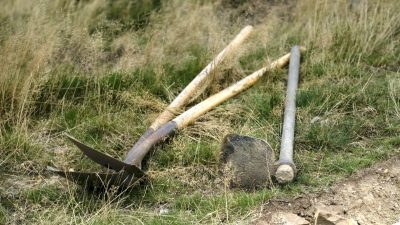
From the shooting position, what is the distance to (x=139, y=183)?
3875 millimetres

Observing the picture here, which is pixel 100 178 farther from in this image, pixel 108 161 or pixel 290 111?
pixel 290 111

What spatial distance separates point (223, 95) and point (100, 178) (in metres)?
1.61

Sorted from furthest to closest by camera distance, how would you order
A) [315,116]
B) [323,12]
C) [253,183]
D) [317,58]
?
[323,12]
[317,58]
[315,116]
[253,183]

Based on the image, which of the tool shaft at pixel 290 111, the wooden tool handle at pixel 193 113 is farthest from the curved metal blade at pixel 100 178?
the tool shaft at pixel 290 111

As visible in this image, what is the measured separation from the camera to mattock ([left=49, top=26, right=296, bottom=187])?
3.67 metres

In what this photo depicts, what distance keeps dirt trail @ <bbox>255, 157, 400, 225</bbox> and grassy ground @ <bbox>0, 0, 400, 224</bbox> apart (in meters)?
0.09

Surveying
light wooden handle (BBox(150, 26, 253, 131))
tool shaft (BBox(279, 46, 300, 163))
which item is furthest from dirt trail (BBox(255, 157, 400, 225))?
light wooden handle (BBox(150, 26, 253, 131))

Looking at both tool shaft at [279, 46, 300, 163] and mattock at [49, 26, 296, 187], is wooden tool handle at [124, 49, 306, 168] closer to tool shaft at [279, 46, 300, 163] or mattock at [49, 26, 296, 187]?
mattock at [49, 26, 296, 187]

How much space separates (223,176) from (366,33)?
2521mm

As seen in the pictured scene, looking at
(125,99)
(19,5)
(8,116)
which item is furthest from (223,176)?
(19,5)

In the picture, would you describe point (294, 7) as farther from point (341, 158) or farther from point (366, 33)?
point (341, 158)

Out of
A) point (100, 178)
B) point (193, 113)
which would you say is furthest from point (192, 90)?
point (100, 178)

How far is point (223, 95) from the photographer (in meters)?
4.84

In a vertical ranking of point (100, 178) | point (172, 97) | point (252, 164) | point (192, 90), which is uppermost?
point (192, 90)
